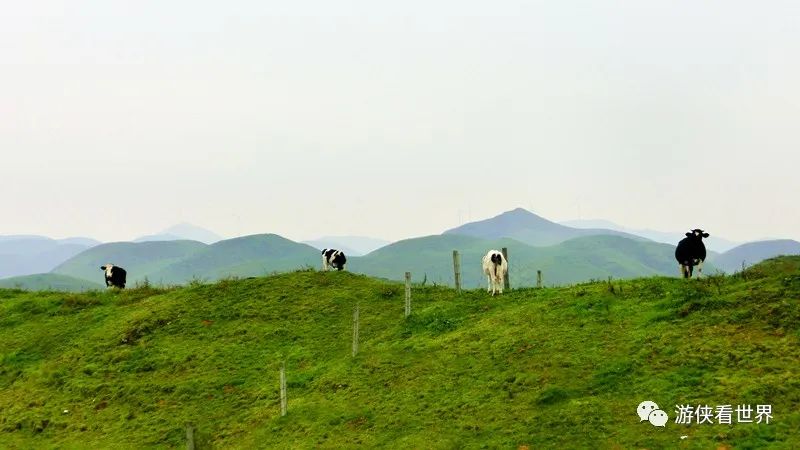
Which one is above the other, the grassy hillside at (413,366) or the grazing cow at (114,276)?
the grazing cow at (114,276)

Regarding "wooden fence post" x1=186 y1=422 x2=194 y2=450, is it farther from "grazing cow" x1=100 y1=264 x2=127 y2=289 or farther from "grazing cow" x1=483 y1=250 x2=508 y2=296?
"grazing cow" x1=100 y1=264 x2=127 y2=289

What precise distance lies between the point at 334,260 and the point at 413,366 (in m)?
20.7

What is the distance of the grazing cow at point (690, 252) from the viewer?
2800cm

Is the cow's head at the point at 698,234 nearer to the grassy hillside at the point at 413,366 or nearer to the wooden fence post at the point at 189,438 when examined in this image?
the grassy hillside at the point at 413,366

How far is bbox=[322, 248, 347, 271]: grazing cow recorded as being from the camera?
42.8 metres

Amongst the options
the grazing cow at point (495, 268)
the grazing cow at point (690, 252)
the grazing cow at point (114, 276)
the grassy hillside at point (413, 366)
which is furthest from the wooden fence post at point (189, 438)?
the grazing cow at point (114, 276)

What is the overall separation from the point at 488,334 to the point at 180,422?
41.7 feet

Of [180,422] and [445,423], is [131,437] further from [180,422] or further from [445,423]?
[445,423]

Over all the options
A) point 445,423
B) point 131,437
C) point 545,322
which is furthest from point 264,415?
point 545,322

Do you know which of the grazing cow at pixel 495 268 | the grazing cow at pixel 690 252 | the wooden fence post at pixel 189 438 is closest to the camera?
the wooden fence post at pixel 189 438

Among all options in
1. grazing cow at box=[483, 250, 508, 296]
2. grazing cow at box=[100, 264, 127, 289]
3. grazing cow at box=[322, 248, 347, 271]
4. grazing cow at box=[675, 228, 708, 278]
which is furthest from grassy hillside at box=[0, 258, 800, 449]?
grazing cow at box=[100, 264, 127, 289]

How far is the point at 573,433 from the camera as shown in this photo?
15.9 meters

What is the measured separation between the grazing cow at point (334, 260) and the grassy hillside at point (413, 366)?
556 cm

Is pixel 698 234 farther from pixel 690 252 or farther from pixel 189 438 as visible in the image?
pixel 189 438
